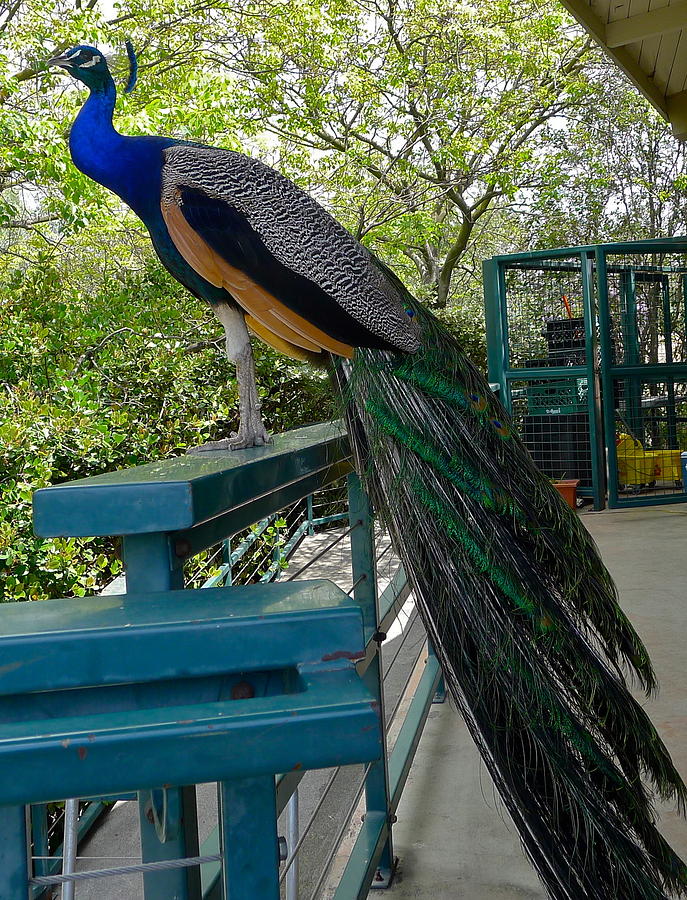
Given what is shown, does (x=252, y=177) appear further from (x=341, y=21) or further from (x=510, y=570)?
(x=341, y=21)

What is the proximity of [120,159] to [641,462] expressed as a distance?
6.07 m

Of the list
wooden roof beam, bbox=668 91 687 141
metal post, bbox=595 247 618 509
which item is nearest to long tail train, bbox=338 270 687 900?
wooden roof beam, bbox=668 91 687 141

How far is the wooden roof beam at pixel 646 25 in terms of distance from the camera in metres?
3.86

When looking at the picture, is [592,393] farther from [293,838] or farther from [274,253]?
[293,838]

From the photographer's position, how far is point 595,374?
7020 millimetres

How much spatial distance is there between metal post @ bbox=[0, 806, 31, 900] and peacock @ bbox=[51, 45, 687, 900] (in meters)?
1.17

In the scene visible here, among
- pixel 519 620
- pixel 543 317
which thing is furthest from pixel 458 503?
pixel 543 317

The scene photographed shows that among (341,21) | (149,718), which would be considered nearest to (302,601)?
(149,718)

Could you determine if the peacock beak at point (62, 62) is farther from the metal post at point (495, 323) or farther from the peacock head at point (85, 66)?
the metal post at point (495, 323)

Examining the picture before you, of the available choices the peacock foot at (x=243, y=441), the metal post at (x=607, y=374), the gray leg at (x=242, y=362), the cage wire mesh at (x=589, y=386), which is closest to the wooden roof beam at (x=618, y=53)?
the metal post at (x=607, y=374)

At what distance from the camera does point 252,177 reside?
6.84 ft

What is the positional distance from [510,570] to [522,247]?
495 inches

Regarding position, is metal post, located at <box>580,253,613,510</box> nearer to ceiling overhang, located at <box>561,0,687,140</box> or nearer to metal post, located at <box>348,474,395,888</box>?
ceiling overhang, located at <box>561,0,687,140</box>

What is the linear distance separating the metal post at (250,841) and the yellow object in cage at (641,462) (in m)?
7.15
